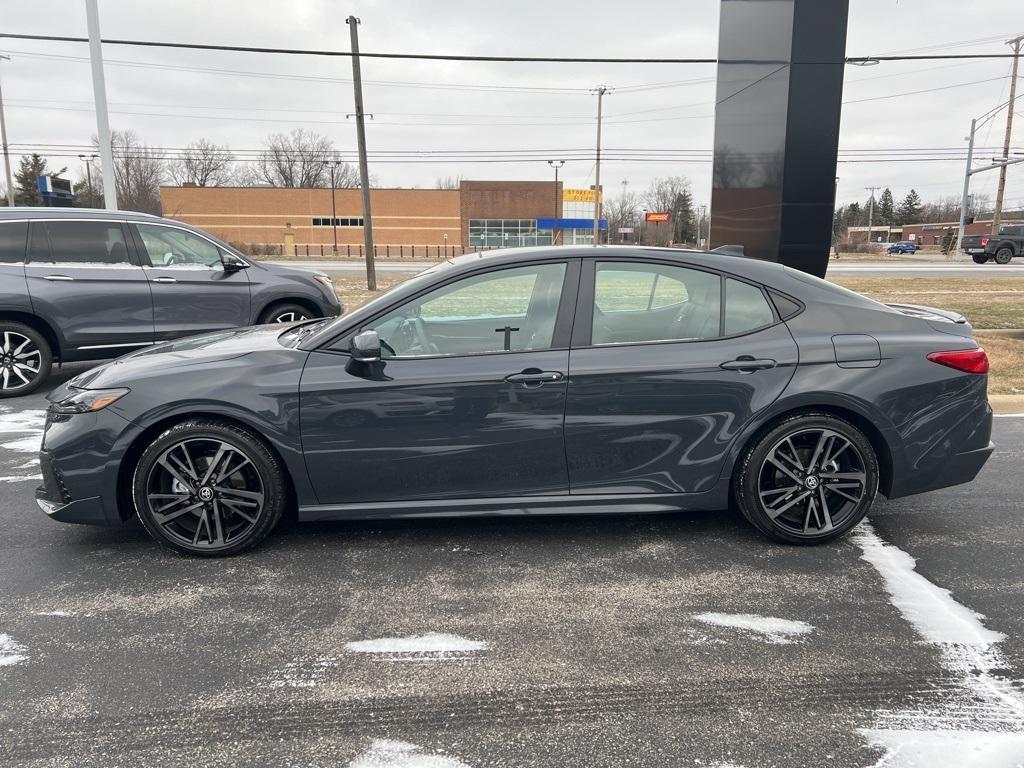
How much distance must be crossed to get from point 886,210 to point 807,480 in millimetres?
142392

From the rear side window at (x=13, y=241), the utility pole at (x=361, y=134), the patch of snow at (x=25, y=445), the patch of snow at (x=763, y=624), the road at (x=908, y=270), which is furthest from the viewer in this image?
the road at (x=908, y=270)

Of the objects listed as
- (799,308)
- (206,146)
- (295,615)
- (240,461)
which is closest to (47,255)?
(240,461)

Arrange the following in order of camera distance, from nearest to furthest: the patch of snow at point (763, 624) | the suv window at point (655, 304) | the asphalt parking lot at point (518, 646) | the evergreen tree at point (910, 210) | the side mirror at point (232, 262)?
the asphalt parking lot at point (518, 646), the patch of snow at point (763, 624), the suv window at point (655, 304), the side mirror at point (232, 262), the evergreen tree at point (910, 210)

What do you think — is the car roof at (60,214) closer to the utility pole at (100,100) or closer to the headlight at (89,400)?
the headlight at (89,400)

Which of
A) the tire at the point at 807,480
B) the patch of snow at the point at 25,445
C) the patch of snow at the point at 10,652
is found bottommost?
the patch of snow at the point at 10,652

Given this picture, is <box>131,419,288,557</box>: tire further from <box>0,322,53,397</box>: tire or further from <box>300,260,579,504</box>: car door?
<box>0,322,53,397</box>: tire

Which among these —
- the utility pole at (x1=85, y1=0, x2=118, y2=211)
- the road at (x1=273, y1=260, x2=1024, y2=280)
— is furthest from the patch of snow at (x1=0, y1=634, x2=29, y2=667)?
the road at (x1=273, y1=260, x2=1024, y2=280)

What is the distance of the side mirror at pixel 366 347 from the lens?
134 inches

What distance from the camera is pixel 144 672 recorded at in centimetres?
266

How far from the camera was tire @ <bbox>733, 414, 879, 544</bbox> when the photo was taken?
143 inches

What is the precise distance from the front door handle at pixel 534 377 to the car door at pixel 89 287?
5.67 meters

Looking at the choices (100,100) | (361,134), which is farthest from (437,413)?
(361,134)

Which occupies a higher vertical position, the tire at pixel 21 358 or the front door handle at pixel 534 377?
the front door handle at pixel 534 377

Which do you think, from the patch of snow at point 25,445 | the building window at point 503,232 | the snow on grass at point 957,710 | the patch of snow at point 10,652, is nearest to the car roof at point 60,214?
the patch of snow at point 25,445
